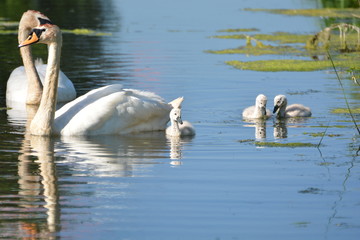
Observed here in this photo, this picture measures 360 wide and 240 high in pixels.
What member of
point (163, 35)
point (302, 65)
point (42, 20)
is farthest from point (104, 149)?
point (163, 35)

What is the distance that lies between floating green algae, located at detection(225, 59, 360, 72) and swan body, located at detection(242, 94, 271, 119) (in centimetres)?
561

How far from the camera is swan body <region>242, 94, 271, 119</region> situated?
538 inches

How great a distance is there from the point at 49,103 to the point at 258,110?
10.8 feet

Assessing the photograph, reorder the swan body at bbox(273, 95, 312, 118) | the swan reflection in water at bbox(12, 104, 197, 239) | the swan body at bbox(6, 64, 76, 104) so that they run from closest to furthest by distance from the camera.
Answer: the swan reflection in water at bbox(12, 104, 197, 239)
the swan body at bbox(273, 95, 312, 118)
the swan body at bbox(6, 64, 76, 104)

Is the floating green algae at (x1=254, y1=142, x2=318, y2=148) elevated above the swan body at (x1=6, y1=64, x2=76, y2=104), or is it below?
below

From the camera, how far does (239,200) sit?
27.5 ft

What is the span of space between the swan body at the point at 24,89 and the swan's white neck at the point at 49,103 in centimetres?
327

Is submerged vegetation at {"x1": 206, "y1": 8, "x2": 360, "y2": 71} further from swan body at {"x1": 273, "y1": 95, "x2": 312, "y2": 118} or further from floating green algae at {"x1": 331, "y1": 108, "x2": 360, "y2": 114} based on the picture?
swan body at {"x1": 273, "y1": 95, "x2": 312, "y2": 118}

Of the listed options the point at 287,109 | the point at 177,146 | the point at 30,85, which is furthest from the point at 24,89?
the point at 177,146

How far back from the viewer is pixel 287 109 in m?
14.1

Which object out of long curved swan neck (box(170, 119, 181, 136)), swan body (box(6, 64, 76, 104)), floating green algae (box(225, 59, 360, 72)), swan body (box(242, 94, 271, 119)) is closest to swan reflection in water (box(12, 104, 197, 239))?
long curved swan neck (box(170, 119, 181, 136))

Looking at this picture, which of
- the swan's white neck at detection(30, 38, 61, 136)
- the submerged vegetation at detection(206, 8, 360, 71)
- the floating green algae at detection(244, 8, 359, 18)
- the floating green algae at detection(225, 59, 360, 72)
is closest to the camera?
the swan's white neck at detection(30, 38, 61, 136)

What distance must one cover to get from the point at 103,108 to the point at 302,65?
8.72m

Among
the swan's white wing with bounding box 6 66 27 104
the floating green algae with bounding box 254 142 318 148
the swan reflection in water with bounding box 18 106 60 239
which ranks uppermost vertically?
the swan's white wing with bounding box 6 66 27 104
